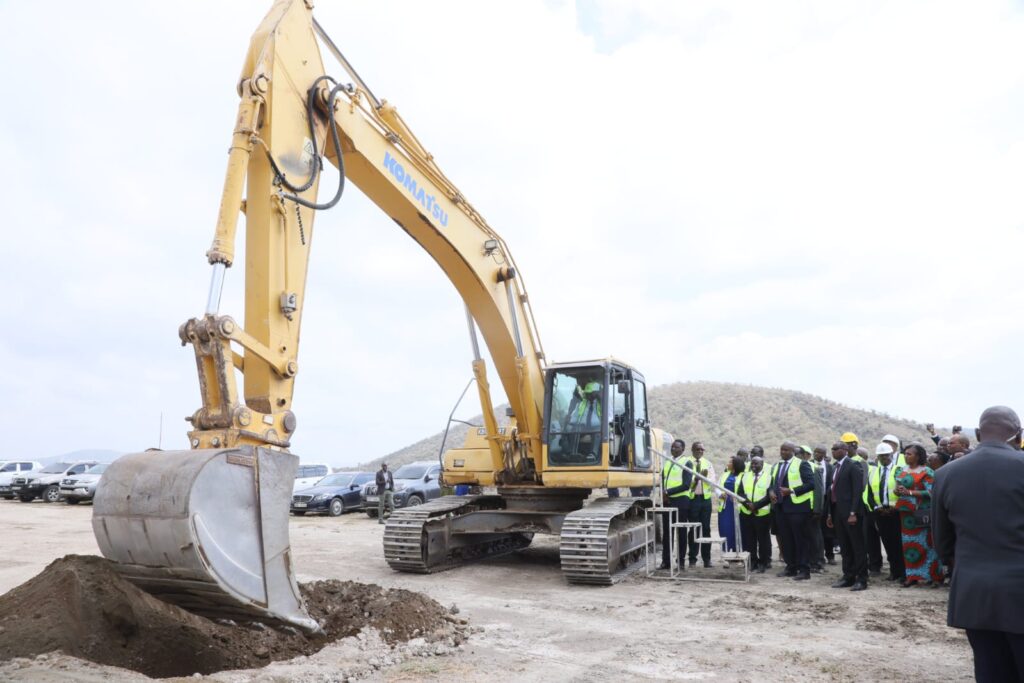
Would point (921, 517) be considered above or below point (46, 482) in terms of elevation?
below

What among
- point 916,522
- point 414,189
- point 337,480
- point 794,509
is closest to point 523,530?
point 794,509

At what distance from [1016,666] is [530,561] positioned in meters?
8.79

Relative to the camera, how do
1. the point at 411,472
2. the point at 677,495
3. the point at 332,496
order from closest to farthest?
the point at 677,495 < the point at 332,496 < the point at 411,472

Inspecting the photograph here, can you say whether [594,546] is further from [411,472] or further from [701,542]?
[411,472]

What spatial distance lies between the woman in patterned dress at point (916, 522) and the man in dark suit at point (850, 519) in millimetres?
544

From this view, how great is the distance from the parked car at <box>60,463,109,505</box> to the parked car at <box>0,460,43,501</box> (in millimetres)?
4164

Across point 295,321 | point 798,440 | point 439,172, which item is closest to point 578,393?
point 439,172

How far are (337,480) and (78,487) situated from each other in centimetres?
914

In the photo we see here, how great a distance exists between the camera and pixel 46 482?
26.7 meters

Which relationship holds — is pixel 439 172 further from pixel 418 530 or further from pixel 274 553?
pixel 274 553

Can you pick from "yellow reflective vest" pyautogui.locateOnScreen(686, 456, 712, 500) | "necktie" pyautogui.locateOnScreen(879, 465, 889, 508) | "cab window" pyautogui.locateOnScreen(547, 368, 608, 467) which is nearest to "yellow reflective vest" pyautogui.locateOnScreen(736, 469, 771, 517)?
"yellow reflective vest" pyautogui.locateOnScreen(686, 456, 712, 500)

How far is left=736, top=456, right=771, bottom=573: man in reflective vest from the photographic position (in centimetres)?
1150

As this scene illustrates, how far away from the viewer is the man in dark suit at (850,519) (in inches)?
401

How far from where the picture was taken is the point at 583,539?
9875 millimetres
